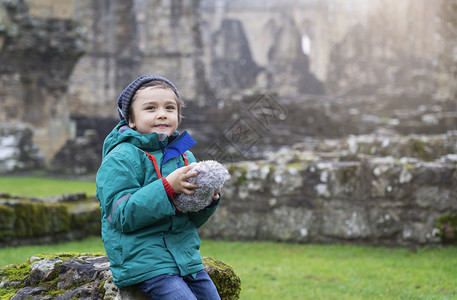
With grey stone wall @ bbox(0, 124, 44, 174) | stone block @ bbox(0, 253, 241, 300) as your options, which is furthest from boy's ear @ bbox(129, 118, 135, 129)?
grey stone wall @ bbox(0, 124, 44, 174)

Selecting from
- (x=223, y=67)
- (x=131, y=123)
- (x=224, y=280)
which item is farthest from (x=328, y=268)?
(x=223, y=67)

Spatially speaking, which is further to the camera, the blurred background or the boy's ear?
the blurred background

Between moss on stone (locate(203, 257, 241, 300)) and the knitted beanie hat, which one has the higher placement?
the knitted beanie hat

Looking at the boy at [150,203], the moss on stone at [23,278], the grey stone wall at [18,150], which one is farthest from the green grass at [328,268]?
the grey stone wall at [18,150]

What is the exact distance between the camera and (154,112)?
1.96 meters

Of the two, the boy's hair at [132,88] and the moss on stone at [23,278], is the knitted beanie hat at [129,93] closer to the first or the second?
the boy's hair at [132,88]

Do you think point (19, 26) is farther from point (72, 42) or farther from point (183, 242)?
point (183, 242)

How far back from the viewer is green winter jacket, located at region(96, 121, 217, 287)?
68.0 inches

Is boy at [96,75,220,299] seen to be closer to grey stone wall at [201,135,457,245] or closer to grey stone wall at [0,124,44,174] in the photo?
grey stone wall at [201,135,457,245]

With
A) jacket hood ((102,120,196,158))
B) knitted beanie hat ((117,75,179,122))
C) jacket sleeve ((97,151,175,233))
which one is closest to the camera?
jacket sleeve ((97,151,175,233))

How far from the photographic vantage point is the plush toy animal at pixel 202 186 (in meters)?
1.76

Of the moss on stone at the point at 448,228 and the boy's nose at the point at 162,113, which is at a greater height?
the boy's nose at the point at 162,113

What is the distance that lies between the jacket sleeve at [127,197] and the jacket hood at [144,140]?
9 cm

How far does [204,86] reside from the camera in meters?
26.0
